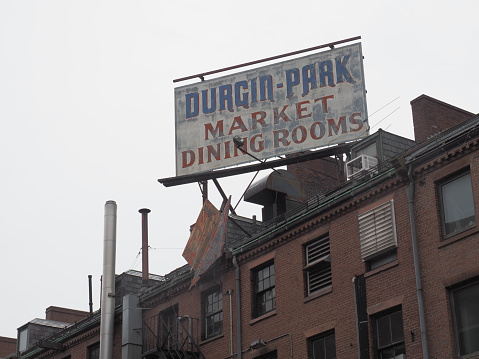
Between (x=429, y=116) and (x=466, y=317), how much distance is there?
11.6 m

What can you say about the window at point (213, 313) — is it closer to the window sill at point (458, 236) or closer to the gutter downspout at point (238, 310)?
the gutter downspout at point (238, 310)

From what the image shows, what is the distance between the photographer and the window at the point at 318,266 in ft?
105

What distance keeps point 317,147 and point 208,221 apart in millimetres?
5735

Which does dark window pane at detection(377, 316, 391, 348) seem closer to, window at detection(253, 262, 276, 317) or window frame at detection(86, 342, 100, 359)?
window at detection(253, 262, 276, 317)

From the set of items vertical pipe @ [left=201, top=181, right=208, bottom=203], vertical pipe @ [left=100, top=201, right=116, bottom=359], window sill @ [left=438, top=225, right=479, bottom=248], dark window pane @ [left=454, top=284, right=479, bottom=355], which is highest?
vertical pipe @ [left=201, top=181, right=208, bottom=203]

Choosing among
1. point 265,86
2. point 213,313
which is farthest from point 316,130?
point 213,313

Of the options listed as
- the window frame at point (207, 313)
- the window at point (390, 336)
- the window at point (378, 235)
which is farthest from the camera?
the window frame at point (207, 313)

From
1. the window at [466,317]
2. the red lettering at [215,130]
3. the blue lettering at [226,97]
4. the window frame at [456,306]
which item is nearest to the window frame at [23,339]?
the red lettering at [215,130]

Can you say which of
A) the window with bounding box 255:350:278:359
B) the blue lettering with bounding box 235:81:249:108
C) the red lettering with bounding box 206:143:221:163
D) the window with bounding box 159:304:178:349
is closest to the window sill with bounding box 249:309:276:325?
the window with bounding box 255:350:278:359

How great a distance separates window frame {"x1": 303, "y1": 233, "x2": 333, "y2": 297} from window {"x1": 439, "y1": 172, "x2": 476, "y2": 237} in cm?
522

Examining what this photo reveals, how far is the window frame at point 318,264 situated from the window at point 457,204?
5217mm

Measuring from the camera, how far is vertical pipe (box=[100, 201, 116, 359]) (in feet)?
133

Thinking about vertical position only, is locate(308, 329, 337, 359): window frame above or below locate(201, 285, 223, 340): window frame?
below

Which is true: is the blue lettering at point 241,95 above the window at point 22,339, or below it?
above
